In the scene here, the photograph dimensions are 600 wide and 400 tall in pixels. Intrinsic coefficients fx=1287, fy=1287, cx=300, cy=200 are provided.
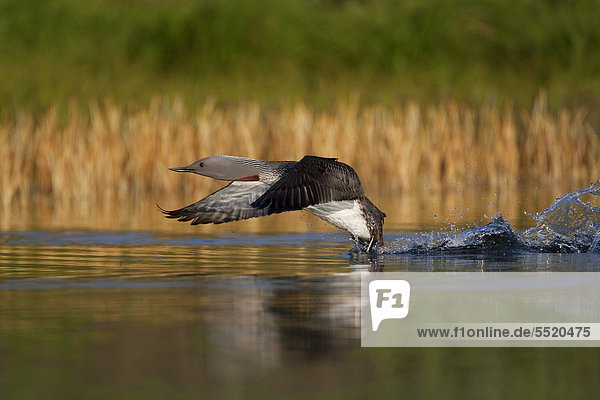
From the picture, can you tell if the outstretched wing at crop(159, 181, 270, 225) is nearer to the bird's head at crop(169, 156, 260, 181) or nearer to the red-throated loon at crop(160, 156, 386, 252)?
the red-throated loon at crop(160, 156, 386, 252)

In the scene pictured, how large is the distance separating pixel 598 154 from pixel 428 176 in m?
2.47

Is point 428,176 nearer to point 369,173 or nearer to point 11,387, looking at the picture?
point 369,173

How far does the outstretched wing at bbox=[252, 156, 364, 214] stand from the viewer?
9.12 metres

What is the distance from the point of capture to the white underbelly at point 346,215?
997cm

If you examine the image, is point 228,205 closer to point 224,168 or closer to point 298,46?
point 224,168

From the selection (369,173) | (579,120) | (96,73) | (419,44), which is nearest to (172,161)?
(369,173)

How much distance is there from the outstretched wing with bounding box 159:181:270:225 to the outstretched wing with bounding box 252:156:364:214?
0.66 metres

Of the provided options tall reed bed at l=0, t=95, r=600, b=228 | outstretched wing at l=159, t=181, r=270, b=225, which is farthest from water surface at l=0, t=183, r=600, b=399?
tall reed bed at l=0, t=95, r=600, b=228

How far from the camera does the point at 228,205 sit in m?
10.3

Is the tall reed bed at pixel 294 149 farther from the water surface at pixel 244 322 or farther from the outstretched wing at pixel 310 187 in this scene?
the outstretched wing at pixel 310 187

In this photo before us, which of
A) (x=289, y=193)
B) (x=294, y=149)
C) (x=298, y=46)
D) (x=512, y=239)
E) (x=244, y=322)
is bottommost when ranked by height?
(x=244, y=322)

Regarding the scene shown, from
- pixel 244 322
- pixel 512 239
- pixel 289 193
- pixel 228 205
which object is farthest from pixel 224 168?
pixel 244 322

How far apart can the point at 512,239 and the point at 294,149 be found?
8.13m

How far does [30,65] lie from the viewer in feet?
93.5
